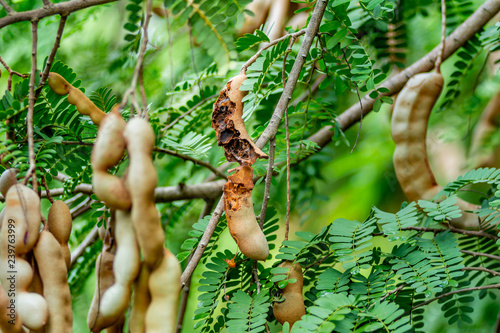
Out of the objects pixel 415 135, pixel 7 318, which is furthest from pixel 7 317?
pixel 415 135

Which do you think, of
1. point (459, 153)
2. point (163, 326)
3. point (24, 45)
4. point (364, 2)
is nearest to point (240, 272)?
point (163, 326)

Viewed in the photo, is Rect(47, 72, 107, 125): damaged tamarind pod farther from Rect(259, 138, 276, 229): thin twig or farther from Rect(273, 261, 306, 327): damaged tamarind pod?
Rect(273, 261, 306, 327): damaged tamarind pod

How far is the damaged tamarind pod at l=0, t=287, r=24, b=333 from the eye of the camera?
0.44 meters

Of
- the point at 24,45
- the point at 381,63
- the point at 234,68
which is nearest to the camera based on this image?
the point at 234,68

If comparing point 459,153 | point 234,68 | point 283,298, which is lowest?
point 283,298

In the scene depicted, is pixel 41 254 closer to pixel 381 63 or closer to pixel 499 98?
pixel 381 63

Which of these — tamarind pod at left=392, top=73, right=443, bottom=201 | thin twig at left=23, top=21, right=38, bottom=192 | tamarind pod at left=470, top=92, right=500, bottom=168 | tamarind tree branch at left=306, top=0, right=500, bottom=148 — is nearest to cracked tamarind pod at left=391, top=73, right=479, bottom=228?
tamarind pod at left=392, top=73, right=443, bottom=201

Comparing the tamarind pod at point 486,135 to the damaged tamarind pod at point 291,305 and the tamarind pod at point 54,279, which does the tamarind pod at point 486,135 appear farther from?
the tamarind pod at point 54,279

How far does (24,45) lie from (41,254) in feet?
3.76

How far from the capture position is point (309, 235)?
718 millimetres

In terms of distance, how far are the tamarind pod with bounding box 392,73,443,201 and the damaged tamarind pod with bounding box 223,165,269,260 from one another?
43cm

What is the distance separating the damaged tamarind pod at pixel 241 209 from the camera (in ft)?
1.94

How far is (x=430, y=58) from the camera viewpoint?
41.9 inches

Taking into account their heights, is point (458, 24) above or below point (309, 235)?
above
